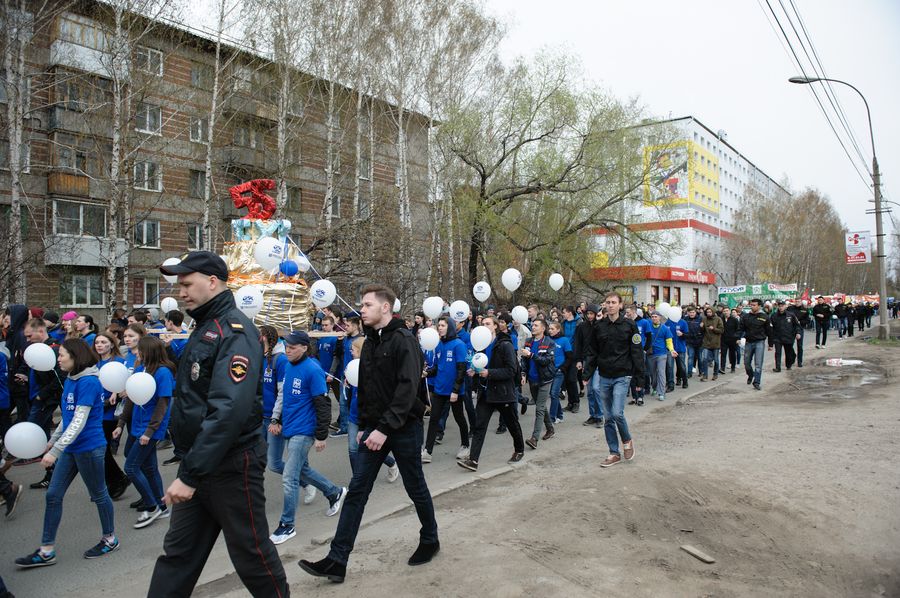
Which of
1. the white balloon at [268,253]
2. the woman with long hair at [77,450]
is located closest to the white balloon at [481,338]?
the white balloon at [268,253]

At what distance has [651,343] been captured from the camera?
1180 centimetres

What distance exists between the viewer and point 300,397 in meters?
5.21

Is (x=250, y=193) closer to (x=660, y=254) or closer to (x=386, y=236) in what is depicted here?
(x=386, y=236)

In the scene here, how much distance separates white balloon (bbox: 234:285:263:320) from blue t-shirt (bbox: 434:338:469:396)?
294 cm

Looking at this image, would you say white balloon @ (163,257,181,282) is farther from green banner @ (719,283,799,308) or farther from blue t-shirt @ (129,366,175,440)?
green banner @ (719,283,799,308)

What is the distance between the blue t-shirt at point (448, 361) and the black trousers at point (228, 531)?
485 centimetres

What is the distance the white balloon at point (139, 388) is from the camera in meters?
5.08

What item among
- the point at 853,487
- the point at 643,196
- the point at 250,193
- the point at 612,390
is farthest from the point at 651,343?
the point at 643,196

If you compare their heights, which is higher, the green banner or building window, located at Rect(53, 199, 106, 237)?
building window, located at Rect(53, 199, 106, 237)

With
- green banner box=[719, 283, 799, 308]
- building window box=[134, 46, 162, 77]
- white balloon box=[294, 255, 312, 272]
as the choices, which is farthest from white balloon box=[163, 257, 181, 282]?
green banner box=[719, 283, 799, 308]

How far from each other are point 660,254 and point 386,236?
1283 cm

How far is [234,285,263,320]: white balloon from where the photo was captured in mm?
8641

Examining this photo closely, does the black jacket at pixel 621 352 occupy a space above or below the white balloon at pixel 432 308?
below

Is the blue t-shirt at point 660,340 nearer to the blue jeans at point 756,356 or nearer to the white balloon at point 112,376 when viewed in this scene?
the blue jeans at point 756,356
